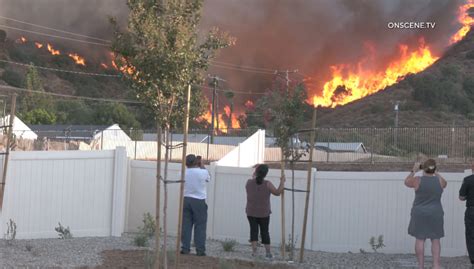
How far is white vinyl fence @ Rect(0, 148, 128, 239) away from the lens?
1180cm

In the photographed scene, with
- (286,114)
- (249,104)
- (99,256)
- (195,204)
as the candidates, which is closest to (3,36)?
(249,104)

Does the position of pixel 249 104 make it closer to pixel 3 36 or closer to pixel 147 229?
pixel 147 229

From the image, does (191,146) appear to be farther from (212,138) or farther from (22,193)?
(22,193)

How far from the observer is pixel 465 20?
81.4 metres

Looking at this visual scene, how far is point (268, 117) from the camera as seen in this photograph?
11.2m

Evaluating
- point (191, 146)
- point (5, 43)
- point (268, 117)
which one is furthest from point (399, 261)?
point (5, 43)

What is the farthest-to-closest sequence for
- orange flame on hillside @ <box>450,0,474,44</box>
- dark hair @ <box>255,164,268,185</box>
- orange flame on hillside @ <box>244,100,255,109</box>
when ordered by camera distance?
1. orange flame on hillside @ <box>450,0,474,44</box>
2. orange flame on hillside @ <box>244,100,255,109</box>
3. dark hair @ <box>255,164,268,185</box>

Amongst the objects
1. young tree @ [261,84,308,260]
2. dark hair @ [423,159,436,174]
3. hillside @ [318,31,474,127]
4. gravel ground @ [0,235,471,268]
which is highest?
hillside @ [318,31,474,127]

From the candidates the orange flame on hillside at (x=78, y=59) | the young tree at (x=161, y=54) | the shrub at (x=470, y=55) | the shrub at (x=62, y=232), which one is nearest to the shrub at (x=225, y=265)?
the young tree at (x=161, y=54)

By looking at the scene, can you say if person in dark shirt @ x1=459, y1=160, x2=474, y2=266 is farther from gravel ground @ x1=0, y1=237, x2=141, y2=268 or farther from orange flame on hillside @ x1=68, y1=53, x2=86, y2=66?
orange flame on hillside @ x1=68, y1=53, x2=86, y2=66

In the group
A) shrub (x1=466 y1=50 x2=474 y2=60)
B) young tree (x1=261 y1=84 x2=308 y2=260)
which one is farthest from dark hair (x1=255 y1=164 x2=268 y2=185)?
shrub (x1=466 y1=50 x2=474 y2=60)

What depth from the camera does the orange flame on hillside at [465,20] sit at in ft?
262

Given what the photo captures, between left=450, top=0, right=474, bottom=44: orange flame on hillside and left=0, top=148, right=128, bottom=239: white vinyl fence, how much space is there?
72.6 m

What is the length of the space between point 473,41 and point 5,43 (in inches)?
3241
